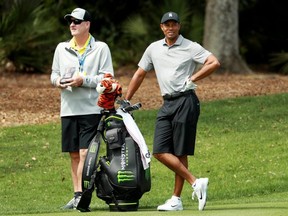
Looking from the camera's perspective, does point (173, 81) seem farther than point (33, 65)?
No

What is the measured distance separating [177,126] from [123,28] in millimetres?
16545

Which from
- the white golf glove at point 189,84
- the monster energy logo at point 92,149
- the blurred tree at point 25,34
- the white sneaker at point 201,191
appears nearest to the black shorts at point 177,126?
the white golf glove at point 189,84

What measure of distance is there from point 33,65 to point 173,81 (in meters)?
13.4

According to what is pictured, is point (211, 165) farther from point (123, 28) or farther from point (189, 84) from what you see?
point (123, 28)

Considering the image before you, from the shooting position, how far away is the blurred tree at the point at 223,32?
23984mm

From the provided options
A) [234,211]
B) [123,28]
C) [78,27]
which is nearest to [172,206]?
[234,211]

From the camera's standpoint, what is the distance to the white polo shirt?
10.5m

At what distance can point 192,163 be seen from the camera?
1485 cm

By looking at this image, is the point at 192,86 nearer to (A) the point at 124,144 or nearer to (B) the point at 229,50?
(A) the point at 124,144

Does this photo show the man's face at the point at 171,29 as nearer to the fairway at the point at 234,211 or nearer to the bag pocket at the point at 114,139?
the bag pocket at the point at 114,139

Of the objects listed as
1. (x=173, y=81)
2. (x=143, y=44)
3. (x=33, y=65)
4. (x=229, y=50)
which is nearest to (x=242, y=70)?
(x=229, y=50)

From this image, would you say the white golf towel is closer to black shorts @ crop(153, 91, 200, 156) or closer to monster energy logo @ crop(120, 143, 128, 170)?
monster energy logo @ crop(120, 143, 128, 170)

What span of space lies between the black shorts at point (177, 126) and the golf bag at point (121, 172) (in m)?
0.46

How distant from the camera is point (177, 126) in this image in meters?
10.5
